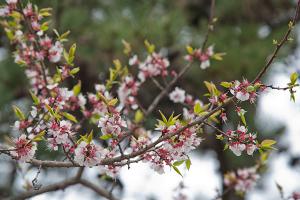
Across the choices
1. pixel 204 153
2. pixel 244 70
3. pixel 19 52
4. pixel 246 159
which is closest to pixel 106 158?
pixel 19 52

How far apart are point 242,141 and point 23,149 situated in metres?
0.65

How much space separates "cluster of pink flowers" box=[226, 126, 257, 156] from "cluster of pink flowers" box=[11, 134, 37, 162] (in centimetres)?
58

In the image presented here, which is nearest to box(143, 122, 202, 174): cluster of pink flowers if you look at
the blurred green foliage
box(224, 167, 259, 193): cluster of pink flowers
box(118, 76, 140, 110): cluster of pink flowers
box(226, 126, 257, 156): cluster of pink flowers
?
box(226, 126, 257, 156): cluster of pink flowers

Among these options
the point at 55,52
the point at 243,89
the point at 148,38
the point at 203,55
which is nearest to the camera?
the point at 243,89

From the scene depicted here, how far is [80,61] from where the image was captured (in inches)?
129

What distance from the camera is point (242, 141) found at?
1.33 meters

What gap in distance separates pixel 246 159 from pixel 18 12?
2.73 m

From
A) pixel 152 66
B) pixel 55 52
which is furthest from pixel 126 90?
pixel 55 52

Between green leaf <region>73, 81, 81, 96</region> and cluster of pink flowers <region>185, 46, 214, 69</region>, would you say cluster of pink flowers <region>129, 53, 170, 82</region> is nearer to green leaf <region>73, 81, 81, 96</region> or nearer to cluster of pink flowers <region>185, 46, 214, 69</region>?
cluster of pink flowers <region>185, 46, 214, 69</region>

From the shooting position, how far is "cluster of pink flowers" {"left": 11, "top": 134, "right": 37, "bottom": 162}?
1.30m

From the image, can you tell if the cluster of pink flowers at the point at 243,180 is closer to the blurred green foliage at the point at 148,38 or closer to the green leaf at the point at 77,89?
the blurred green foliage at the point at 148,38

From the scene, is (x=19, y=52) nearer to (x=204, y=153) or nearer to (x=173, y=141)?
(x=173, y=141)

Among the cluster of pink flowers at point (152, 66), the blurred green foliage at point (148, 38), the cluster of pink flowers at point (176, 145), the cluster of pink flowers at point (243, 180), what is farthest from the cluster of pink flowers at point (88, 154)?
the blurred green foliage at point (148, 38)

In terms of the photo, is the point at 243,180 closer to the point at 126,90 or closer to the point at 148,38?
the point at 126,90
